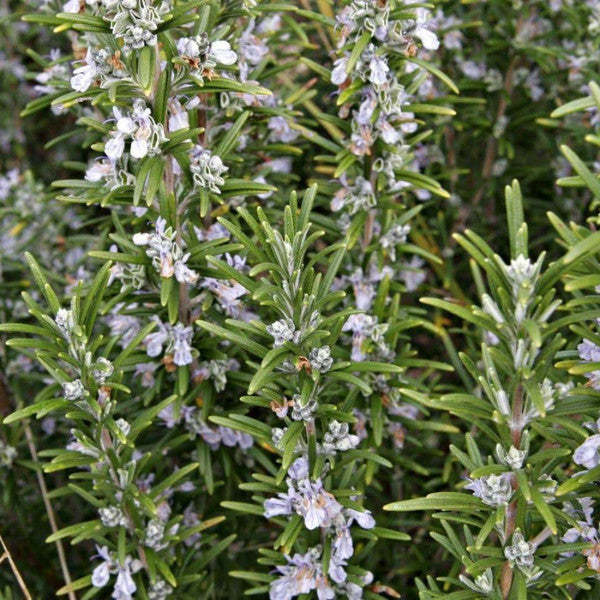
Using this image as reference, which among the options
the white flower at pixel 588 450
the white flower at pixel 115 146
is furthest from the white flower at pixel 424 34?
the white flower at pixel 588 450

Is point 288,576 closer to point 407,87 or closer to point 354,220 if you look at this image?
point 354,220

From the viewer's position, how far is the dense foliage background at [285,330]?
1.63 m

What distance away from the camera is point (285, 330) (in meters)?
1.74

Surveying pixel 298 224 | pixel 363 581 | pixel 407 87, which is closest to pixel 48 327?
pixel 298 224

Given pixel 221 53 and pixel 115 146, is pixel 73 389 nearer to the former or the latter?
pixel 115 146

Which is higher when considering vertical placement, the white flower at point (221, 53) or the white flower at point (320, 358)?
the white flower at point (221, 53)

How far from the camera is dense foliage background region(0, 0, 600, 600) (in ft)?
5.36

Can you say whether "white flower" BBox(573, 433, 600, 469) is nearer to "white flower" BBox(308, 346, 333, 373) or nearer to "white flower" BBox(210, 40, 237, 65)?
"white flower" BBox(308, 346, 333, 373)

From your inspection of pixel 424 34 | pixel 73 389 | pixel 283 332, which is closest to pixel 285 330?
pixel 283 332

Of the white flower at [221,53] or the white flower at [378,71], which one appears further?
the white flower at [378,71]

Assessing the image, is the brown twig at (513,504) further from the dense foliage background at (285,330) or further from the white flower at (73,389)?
the white flower at (73,389)

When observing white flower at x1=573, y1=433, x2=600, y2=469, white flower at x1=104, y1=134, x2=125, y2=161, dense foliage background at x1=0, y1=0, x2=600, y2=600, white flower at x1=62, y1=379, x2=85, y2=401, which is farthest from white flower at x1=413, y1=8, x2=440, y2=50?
white flower at x1=62, y1=379, x2=85, y2=401

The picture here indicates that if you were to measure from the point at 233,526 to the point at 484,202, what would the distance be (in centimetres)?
180

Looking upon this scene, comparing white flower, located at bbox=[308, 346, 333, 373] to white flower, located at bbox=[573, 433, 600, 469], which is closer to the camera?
white flower, located at bbox=[573, 433, 600, 469]
